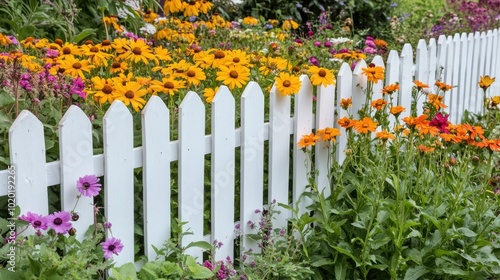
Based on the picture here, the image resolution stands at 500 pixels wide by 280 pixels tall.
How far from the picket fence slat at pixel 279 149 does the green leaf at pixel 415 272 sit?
1.97 feet

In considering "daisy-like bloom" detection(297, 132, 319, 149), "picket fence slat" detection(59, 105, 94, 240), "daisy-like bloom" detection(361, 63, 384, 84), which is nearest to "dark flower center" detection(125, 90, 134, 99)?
"picket fence slat" detection(59, 105, 94, 240)

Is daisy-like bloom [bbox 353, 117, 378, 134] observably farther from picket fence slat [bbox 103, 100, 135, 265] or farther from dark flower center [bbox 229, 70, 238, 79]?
picket fence slat [bbox 103, 100, 135, 265]

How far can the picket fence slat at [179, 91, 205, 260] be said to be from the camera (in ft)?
8.14

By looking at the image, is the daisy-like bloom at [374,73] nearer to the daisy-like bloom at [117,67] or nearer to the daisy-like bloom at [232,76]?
the daisy-like bloom at [232,76]

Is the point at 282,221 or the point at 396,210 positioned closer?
the point at 396,210

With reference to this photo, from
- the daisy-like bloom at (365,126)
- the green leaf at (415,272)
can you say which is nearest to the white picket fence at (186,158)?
the daisy-like bloom at (365,126)

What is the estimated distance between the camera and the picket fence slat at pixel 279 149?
2.85 m

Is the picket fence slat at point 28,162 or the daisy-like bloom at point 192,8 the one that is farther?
the daisy-like bloom at point 192,8

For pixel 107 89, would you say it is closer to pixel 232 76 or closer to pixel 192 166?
pixel 192 166

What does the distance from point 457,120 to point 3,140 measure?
151 inches

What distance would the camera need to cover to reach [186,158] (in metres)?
2.52

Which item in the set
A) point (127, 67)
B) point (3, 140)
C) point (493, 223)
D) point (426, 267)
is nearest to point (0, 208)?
point (3, 140)

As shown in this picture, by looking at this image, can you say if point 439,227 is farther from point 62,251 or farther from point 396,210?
point 62,251

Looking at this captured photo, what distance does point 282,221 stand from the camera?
2984mm
